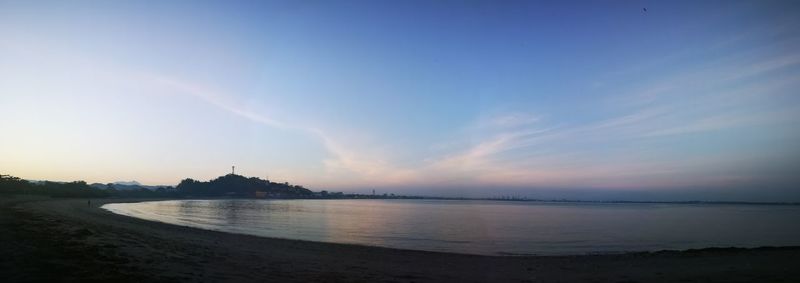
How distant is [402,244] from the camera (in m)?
28.6

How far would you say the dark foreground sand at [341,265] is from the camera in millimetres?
11266

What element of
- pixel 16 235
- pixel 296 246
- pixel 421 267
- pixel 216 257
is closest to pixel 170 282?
pixel 216 257

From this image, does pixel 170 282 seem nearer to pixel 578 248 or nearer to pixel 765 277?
pixel 765 277

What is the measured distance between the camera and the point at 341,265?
649 inches

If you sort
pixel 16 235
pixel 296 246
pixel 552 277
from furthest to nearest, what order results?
pixel 296 246, pixel 16 235, pixel 552 277

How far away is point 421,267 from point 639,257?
1173cm

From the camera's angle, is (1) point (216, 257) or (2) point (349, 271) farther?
(1) point (216, 257)

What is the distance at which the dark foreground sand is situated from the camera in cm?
1127

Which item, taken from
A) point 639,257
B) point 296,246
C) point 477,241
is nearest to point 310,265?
point 296,246

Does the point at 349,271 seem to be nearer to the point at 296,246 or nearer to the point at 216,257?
the point at 216,257

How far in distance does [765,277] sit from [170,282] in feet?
57.0

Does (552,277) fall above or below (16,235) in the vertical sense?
below

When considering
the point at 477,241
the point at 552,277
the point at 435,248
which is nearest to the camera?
the point at 552,277

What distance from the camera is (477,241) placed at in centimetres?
3159
